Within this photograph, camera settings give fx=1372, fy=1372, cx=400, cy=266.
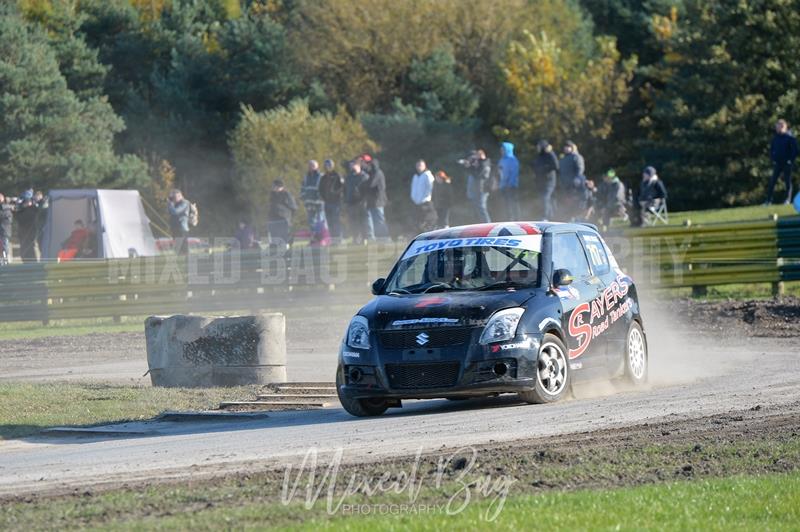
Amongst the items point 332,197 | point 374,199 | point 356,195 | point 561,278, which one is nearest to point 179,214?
point 332,197

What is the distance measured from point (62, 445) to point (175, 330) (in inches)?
161

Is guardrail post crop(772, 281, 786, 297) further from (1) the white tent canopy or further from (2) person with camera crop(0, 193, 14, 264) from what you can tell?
(2) person with camera crop(0, 193, 14, 264)

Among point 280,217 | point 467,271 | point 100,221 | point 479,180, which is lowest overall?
point 467,271

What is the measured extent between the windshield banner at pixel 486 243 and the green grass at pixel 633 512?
16.6 feet

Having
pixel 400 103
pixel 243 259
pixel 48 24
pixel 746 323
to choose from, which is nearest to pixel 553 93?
pixel 400 103

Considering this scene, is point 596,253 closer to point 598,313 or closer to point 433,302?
point 598,313

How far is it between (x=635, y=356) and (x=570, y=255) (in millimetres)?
1420

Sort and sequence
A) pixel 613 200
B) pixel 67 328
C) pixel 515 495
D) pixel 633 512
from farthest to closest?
pixel 613 200, pixel 67 328, pixel 515 495, pixel 633 512

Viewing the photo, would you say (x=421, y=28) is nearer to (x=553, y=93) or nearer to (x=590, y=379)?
(x=553, y=93)

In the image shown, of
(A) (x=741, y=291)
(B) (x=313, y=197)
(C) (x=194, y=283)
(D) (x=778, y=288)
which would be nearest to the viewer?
(D) (x=778, y=288)

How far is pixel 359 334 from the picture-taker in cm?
1231

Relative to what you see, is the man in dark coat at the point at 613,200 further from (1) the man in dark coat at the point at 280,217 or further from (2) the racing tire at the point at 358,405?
(2) the racing tire at the point at 358,405

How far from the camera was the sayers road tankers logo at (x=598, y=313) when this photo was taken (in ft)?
42.0

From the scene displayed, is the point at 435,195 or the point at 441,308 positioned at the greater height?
the point at 435,195
